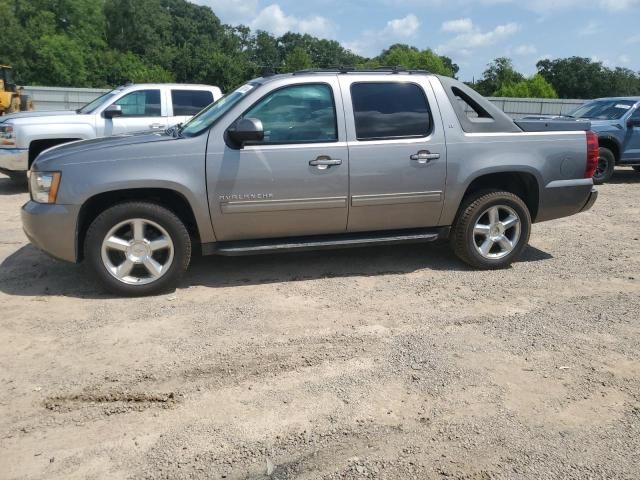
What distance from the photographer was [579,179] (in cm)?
562

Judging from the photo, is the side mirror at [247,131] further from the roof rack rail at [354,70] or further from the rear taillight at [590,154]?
the rear taillight at [590,154]

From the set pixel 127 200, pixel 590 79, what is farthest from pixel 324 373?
pixel 590 79

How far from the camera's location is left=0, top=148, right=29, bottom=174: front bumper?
8.87 m

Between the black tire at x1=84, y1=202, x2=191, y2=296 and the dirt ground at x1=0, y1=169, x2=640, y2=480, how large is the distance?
16 cm

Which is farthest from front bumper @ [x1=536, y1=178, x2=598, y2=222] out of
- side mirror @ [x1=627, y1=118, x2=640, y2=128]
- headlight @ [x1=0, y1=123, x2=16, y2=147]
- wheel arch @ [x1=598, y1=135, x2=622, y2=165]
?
headlight @ [x1=0, y1=123, x2=16, y2=147]

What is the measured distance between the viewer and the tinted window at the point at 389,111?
5.04 m

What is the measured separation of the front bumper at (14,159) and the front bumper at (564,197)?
7.69 meters

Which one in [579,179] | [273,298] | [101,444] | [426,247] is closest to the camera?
[101,444]

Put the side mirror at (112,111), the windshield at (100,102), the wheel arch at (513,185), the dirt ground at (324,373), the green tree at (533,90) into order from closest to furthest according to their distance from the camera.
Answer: the dirt ground at (324,373)
the wheel arch at (513,185)
the side mirror at (112,111)
the windshield at (100,102)
the green tree at (533,90)

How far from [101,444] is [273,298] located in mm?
2155

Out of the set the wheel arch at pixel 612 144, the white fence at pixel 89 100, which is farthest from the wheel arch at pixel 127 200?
the white fence at pixel 89 100

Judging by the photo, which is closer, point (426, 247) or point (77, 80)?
point (426, 247)

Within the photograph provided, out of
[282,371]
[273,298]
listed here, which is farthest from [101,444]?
[273,298]

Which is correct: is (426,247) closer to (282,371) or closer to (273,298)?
(273,298)
